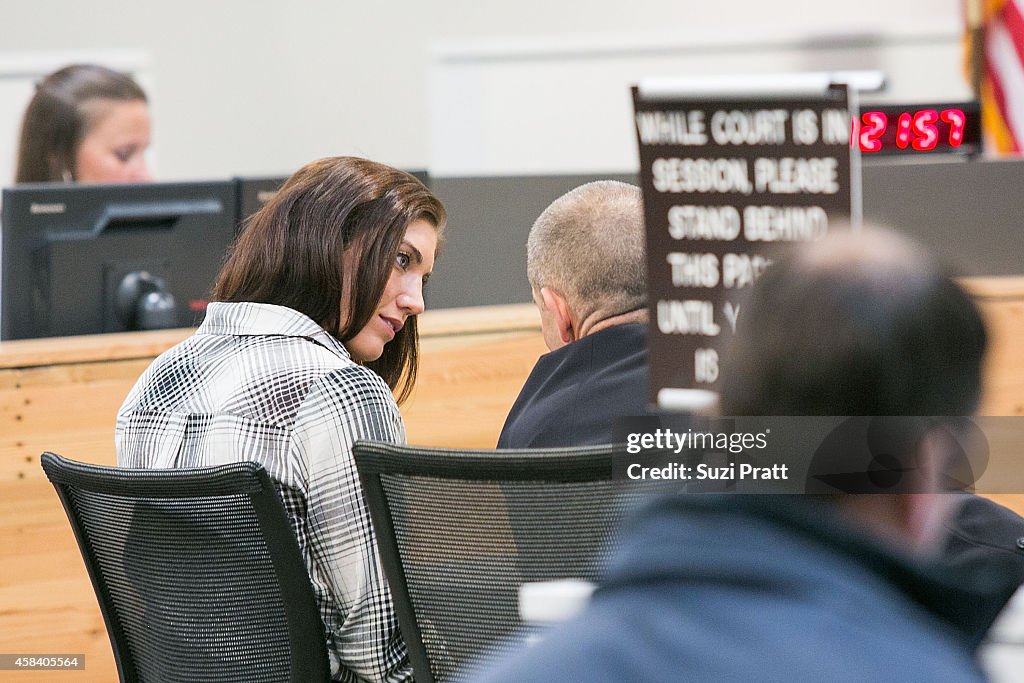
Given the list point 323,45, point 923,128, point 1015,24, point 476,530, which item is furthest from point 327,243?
point 1015,24

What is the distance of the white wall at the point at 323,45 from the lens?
16.2ft

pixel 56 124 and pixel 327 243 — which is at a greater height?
pixel 56 124

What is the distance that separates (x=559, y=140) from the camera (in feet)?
16.7

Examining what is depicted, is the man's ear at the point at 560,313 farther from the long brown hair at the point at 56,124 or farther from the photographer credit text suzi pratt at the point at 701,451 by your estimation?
the long brown hair at the point at 56,124

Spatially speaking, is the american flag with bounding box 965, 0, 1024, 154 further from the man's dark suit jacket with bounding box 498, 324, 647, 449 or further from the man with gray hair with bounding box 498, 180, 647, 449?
the man's dark suit jacket with bounding box 498, 324, 647, 449

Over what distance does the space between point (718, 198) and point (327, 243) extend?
91cm

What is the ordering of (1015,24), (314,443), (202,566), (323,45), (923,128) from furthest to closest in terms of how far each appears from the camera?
1. (323,45)
2. (1015,24)
3. (923,128)
4. (314,443)
5. (202,566)

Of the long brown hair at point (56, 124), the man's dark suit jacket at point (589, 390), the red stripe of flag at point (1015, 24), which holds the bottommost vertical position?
the man's dark suit jacket at point (589, 390)

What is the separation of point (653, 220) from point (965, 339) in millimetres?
320

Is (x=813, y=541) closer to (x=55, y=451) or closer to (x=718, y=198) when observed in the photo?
(x=718, y=198)

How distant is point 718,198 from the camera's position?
2.97 ft

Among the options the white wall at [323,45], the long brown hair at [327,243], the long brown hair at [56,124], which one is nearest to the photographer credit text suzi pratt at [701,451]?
the long brown hair at [327,243]

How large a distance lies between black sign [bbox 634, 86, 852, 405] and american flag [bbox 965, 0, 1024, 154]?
4.42 metres

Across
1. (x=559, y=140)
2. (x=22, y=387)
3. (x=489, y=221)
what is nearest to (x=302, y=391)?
(x=22, y=387)
